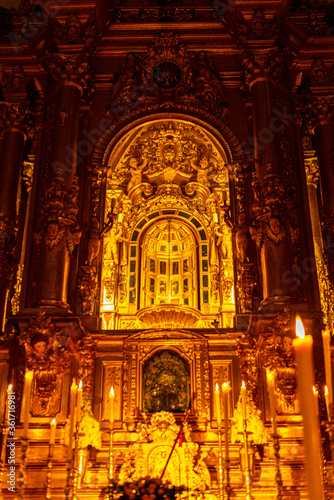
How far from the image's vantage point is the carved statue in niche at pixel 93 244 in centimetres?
1271

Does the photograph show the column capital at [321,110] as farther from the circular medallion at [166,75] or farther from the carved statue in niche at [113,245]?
the carved statue in niche at [113,245]

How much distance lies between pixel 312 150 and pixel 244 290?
4262 millimetres

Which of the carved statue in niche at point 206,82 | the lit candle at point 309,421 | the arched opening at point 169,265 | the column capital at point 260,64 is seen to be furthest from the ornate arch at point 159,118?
the lit candle at point 309,421

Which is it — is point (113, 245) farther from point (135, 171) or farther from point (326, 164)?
point (326, 164)

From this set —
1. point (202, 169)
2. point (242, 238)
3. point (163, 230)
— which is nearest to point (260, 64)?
point (202, 169)

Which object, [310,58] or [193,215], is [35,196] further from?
[310,58]

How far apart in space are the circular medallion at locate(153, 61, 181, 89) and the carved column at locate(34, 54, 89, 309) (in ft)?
5.48

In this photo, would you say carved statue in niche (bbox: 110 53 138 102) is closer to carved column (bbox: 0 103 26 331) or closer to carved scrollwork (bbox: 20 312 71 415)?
carved column (bbox: 0 103 26 331)

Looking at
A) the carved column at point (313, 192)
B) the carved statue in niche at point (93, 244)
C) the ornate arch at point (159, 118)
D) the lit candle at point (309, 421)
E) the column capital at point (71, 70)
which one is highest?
the column capital at point (71, 70)

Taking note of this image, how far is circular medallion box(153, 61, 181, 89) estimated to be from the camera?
14344 millimetres

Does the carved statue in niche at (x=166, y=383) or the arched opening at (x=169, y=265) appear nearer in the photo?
the carved statue in niche at (x=166, y=383)

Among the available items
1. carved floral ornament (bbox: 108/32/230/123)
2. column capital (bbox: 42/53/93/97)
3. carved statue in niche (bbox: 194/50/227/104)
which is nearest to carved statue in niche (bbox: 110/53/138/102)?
carved floral ornament (bbox: 108/32/230/123)

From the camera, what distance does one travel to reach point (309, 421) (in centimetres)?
275

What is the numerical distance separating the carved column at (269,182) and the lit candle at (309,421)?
8.35 metres
